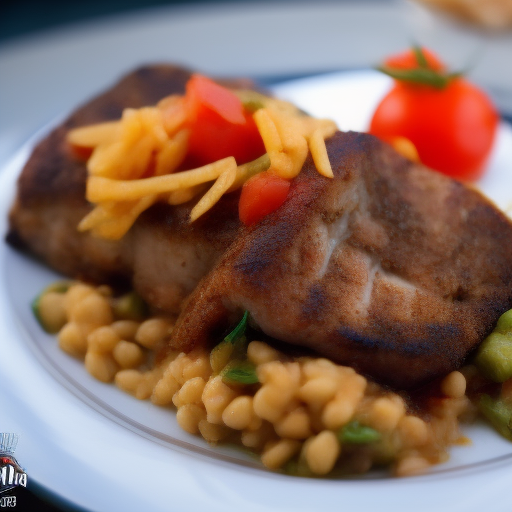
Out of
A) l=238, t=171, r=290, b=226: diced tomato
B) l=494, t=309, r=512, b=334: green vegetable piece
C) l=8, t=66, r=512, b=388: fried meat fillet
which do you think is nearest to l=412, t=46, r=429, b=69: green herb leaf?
l=8, t=66, r=512, b=388: fried meat fillet

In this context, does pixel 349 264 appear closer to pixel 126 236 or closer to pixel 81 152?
pixel 126 236

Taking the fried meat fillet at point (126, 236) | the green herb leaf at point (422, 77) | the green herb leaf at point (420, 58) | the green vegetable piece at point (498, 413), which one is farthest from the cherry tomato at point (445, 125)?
the green vegetable piece at point (498, 413)

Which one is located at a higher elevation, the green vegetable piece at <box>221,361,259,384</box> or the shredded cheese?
the shredded cheese

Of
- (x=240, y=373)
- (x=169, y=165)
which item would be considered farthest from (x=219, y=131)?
(x=240, y=373)

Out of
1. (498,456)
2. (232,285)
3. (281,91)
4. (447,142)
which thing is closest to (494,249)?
(498,456)

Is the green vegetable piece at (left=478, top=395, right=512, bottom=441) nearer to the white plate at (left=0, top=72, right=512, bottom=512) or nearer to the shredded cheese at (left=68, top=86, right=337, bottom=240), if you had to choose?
the white plate at (left=0, top=72, right=512, bottom=512)

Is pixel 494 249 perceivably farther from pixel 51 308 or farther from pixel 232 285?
pixel 51 308

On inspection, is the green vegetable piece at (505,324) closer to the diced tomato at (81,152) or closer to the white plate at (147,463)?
the white plate at (147,463)

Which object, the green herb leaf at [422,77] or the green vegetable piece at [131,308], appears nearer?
the green vegetable piece at [131,308]
